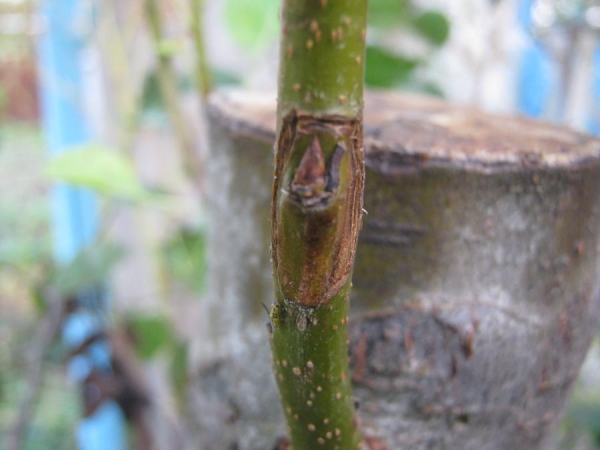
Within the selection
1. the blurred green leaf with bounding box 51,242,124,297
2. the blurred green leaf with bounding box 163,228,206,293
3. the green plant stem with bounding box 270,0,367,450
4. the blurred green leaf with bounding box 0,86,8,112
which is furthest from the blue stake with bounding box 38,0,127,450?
the blurred green leaf with bounding box 0,86,8,112

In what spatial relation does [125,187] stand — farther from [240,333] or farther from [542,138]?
[542,138]

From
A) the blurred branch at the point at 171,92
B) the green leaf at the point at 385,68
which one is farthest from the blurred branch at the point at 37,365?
the green leaf at the point at 385,68

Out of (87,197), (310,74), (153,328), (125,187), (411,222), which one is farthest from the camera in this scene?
(87,197)

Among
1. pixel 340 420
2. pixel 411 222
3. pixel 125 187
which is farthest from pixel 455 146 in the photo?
pixel 125 187

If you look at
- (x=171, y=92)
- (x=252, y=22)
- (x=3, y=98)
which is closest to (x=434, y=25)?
(x=252, y=22)

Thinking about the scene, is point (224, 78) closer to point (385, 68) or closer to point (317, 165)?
point (385, 68)

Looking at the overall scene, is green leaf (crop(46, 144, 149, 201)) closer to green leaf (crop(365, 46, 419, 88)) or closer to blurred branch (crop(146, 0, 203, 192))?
blurred branch (crop(146, 0, 203, 192))
